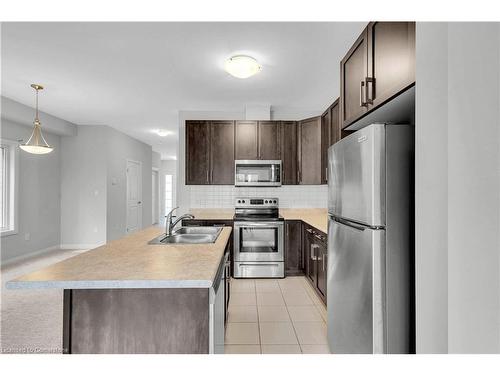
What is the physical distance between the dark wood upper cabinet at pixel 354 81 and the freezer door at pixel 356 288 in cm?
75

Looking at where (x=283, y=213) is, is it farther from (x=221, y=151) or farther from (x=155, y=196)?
(x=155, y=196)

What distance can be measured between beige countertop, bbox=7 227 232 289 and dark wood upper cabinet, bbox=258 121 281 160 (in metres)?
2.70

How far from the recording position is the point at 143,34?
2455mm

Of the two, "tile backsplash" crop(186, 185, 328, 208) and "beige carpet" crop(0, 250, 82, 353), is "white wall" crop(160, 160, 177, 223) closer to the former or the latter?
"tile backsplash" crop(186, 185, 328, 208)

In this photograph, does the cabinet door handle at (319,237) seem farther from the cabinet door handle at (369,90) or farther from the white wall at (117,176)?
the white wall at (117,176)

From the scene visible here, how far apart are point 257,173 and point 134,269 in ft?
10.0

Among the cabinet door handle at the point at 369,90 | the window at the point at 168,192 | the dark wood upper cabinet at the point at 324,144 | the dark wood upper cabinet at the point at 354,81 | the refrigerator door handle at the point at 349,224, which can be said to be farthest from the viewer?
the window at the point at 168,192

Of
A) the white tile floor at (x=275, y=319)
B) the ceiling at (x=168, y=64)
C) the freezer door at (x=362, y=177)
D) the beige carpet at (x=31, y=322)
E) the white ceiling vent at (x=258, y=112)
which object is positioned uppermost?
the ceiling at (x=168, y=64)

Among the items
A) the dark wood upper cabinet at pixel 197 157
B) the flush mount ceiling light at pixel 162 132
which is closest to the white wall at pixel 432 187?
the dark wood upper cabinet at pixel 197 157

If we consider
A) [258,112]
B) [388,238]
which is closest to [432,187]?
[388,238]

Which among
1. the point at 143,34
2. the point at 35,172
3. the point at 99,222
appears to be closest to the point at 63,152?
the point at 35,172

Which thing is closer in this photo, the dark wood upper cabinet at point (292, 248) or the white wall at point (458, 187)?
the white wall at point (458, 187)

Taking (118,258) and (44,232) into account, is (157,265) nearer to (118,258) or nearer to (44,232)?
(118,258)

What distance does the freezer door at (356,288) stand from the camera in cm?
140
